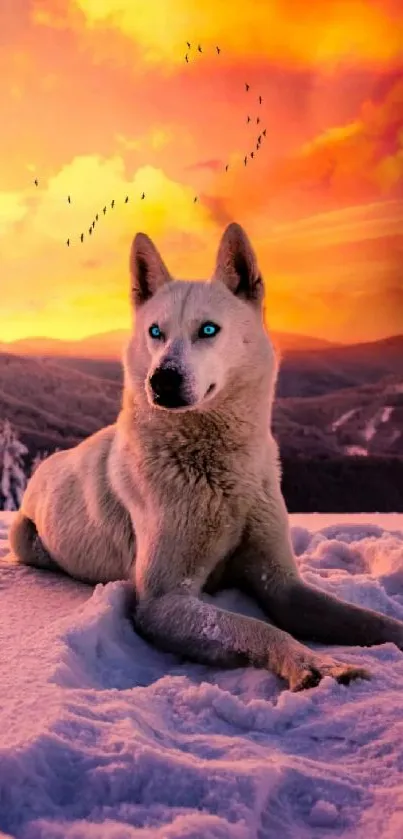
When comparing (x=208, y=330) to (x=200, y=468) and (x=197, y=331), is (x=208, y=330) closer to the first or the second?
(x=197, y=331)

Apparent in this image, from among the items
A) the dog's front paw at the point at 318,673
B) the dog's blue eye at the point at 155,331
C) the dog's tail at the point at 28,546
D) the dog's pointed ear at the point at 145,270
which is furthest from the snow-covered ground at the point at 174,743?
the dog's pointed ear at the point at 145,270

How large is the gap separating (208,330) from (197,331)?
0.04 m

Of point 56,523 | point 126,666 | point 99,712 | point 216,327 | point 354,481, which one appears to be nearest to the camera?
point 99,712

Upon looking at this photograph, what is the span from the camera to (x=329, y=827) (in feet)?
4.59

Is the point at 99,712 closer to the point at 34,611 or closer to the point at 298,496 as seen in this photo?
the point at 34,611

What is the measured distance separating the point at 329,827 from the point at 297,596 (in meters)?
1.40

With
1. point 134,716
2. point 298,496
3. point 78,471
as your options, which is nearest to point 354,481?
point 298,496

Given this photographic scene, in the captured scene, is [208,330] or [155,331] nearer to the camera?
[208,330]

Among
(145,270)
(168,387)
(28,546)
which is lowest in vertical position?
(28,546)

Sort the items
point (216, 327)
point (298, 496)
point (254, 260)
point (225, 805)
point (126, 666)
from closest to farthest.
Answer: point (225, 805) < point (126, 666) < point (216, 327) < point (254, 260) < point (298, 496)

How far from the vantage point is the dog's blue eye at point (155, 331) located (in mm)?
2847

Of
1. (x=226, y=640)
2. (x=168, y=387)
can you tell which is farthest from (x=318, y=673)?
(x=168, y=387)

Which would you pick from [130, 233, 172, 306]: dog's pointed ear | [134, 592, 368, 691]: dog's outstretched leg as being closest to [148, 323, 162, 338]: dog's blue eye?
[130, 233, 172, 306]: dog's pointed ear

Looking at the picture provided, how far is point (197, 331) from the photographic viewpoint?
2.75 meters
